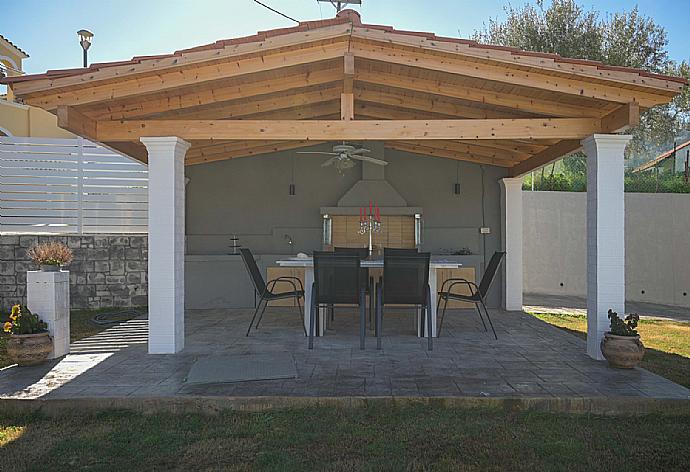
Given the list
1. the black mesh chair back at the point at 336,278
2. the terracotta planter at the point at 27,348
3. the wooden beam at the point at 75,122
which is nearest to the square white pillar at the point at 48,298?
the terracotta planter at the point at 27,348

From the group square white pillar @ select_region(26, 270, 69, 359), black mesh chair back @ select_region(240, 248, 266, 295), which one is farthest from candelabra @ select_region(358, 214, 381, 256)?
square white pillar @ select_region(26, 270, 69, 359)

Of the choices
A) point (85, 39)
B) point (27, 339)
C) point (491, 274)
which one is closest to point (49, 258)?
point (27, 339)

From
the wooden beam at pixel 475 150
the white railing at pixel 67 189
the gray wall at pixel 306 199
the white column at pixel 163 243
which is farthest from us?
the gray wall at pixel 306 199

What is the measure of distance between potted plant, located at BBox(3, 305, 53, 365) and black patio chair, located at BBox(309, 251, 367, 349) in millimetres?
2413

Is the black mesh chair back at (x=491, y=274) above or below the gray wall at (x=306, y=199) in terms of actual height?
below

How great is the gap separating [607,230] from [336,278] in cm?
260

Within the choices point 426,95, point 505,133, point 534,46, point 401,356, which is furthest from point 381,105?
point 534,46

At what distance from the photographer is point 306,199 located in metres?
9.63

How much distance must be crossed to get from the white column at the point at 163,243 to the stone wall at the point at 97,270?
389 cm

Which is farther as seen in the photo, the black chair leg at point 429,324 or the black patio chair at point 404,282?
the black patio chair at point 404,282

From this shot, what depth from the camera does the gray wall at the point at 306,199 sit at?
9.58 meters

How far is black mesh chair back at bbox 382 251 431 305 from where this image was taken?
585cm

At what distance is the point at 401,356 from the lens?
18.1ft

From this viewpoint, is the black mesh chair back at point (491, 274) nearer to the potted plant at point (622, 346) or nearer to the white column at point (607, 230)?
the white column at point (607, 230)
